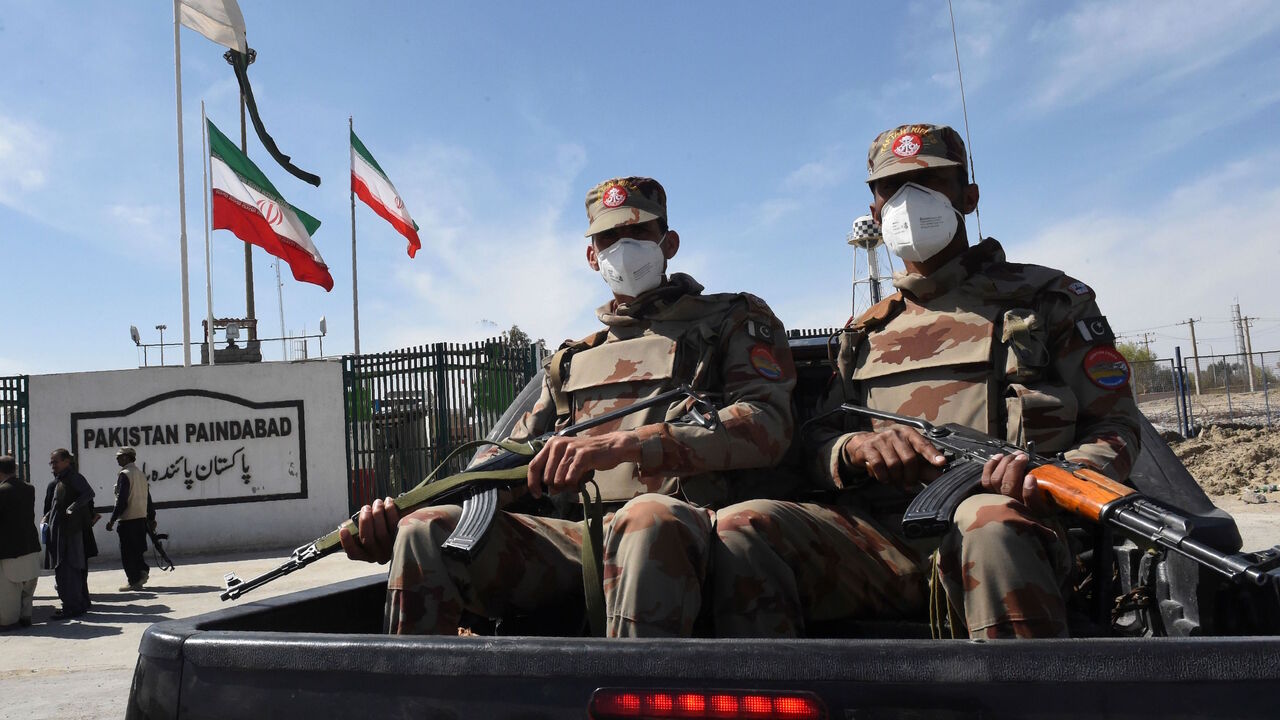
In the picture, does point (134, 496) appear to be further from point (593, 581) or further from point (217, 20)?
point (593, 581)

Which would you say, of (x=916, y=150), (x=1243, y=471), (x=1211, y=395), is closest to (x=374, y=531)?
(x=916, y=150)

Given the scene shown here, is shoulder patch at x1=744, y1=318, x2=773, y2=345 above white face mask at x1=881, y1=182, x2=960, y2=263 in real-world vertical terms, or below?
below

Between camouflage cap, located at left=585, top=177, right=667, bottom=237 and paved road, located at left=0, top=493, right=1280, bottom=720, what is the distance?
12.1 ft

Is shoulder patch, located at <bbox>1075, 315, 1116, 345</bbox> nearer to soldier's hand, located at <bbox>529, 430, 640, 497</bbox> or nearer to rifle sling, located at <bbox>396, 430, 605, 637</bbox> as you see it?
soldier's hand, located at <bbox>529, 430, 640, 497</bbox>

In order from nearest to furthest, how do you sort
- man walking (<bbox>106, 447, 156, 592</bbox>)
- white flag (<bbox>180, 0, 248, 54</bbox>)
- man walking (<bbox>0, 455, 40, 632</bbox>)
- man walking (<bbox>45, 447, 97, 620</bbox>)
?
man walking (<bbox>0, 455, 40, 632</bbox>)
man walking (<bbox>45, 447, 97, 620</bbox>)
man walking (<bbox>106, 447, 156, 592</bbox>)
white flag (<bbox>180, 0, 248, 54</bbox>)

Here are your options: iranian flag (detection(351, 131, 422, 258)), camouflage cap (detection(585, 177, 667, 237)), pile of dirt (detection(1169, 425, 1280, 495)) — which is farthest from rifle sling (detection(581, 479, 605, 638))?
iranian flag (detection(351, 131, 422, 258))

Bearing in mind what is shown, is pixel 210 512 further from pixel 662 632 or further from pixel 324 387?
pixel 662 632

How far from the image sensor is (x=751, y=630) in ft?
5.80

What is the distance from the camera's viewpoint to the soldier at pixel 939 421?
1598mm

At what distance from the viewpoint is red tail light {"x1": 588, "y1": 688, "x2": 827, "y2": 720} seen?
1093 mm

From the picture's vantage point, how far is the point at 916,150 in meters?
2.50

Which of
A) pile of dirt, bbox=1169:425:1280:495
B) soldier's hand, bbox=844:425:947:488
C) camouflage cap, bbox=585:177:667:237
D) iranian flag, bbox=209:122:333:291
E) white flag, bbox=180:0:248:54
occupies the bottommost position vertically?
pile of dirt, bbox=1169:425:1280:495

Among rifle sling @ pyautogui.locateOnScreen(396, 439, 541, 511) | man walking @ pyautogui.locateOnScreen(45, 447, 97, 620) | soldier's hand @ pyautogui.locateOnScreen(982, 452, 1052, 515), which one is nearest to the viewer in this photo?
soldier's hand @ pyautogui.locateOnScreen(982, 452, 1052, 515)

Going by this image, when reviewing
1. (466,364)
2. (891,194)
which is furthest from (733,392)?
(466,364)
